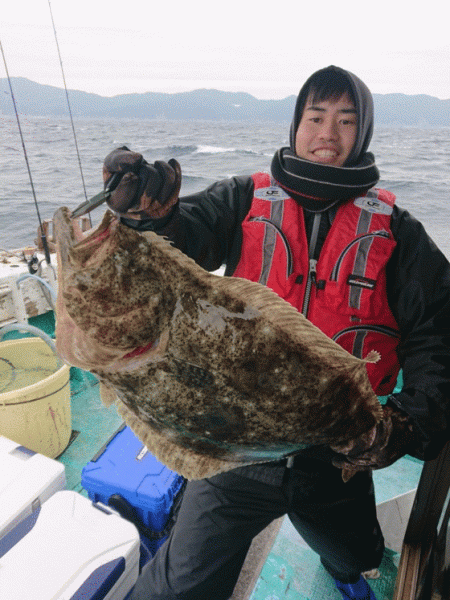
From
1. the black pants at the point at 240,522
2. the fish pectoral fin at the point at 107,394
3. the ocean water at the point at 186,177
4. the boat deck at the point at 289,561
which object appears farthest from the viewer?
the ocean water at the point at 186,177

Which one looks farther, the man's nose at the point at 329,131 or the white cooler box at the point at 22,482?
the white cooler box at the point at 22,482

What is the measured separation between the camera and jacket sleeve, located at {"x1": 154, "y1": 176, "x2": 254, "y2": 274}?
2299mm

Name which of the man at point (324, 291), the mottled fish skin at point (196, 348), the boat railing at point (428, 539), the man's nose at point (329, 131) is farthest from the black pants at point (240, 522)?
the man's nose at point (329, 131)

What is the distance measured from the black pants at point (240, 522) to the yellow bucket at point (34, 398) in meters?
1.75

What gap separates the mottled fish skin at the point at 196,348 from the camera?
1.35 m

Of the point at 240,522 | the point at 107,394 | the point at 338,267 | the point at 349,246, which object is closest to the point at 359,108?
the point at 349,246

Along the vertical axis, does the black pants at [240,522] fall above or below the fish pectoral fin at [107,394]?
below

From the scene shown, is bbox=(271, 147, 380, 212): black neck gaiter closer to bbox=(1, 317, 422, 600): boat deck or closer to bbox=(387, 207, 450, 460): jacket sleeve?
bbox=(387, 207, 450, 460): jacket sleeve

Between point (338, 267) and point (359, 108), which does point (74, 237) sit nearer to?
point (338, 267)

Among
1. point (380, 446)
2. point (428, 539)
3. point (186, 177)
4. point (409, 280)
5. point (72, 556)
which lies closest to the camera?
point (380, 446)

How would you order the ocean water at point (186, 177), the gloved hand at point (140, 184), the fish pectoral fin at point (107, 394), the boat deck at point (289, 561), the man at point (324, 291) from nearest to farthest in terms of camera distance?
the gloved hand at point (140, 184)
the fish pectoral fin at point (107, 394)
the man at point (324, 291)
the boat deck at point (289, 561)
the ocean water at point (186, 177)

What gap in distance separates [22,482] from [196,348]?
2.37 meters

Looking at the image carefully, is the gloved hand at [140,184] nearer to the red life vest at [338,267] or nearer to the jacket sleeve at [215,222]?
the jacket sleeve at [215,222]

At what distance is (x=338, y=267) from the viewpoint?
2.43 meters
